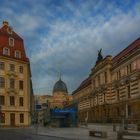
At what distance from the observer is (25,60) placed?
79.0m

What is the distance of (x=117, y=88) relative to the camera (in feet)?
236

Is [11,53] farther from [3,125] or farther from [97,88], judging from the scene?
[97,88]

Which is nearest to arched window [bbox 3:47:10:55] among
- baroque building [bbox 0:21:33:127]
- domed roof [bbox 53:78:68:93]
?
baroque building [bbox 0:21:33:127]

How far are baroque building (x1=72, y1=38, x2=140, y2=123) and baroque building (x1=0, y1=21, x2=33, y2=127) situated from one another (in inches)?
638

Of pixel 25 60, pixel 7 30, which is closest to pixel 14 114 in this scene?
pixel 25 60

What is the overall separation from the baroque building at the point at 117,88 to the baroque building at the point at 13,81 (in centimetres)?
1621

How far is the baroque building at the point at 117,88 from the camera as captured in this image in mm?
62531

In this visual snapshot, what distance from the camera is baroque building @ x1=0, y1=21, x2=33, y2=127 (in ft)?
242

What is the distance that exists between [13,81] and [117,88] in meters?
20.5

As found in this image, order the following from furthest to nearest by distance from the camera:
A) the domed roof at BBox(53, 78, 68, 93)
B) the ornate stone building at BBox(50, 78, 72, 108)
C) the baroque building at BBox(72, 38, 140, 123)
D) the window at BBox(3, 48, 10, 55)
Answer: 1. the domed roof at BBox(53, 78, 68, 93)
2. the ornate stone building at BBox(50, 78, 72, 108)
3. the window at BBox(3, 48, 10, 55)
4. the baroque building at BBox(72, 38, 140, 123)

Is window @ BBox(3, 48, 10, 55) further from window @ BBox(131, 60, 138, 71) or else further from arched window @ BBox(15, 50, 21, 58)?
window @ BBox(131, 60, 138, 71)

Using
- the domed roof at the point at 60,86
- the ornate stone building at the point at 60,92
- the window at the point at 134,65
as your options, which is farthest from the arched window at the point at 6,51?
the domed roof at the point at 60,86

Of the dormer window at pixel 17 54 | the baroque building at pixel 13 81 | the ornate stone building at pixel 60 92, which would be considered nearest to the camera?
the baroque building at pixel 13 81

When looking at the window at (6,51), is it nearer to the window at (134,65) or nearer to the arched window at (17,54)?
the arched window at (17,54)
